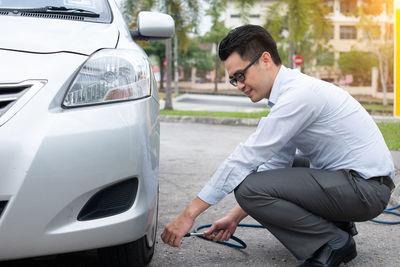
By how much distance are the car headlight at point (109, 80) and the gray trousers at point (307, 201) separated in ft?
2.15

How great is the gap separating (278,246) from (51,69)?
1511 mm

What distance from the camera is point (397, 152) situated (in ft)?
16.5

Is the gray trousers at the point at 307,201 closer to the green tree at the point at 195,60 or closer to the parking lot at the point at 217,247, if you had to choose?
the parking lot at the point at 217,247

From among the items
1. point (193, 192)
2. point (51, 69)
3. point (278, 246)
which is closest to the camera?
point (51, 69)

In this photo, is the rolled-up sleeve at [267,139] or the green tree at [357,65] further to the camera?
the green tree at [357,65]

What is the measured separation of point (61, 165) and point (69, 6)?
1106 millimetres

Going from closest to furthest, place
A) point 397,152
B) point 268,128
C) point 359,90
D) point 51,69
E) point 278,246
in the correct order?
1. point 51,69
2. point 268,128
3. point 278,246
4. point 397,152
5. point 359,90

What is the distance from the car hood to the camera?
1.86m

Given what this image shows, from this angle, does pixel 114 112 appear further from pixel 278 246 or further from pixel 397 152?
pixel 397 152

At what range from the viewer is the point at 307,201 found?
86.7 inches

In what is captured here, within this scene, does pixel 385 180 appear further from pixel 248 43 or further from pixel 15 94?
pixel 15 94

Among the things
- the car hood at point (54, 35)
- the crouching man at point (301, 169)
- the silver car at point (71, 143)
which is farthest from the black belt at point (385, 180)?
the car hood at point (54, 35)

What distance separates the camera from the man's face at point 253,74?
224 cm

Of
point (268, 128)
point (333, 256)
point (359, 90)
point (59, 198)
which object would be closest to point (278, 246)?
point (333, 256)
